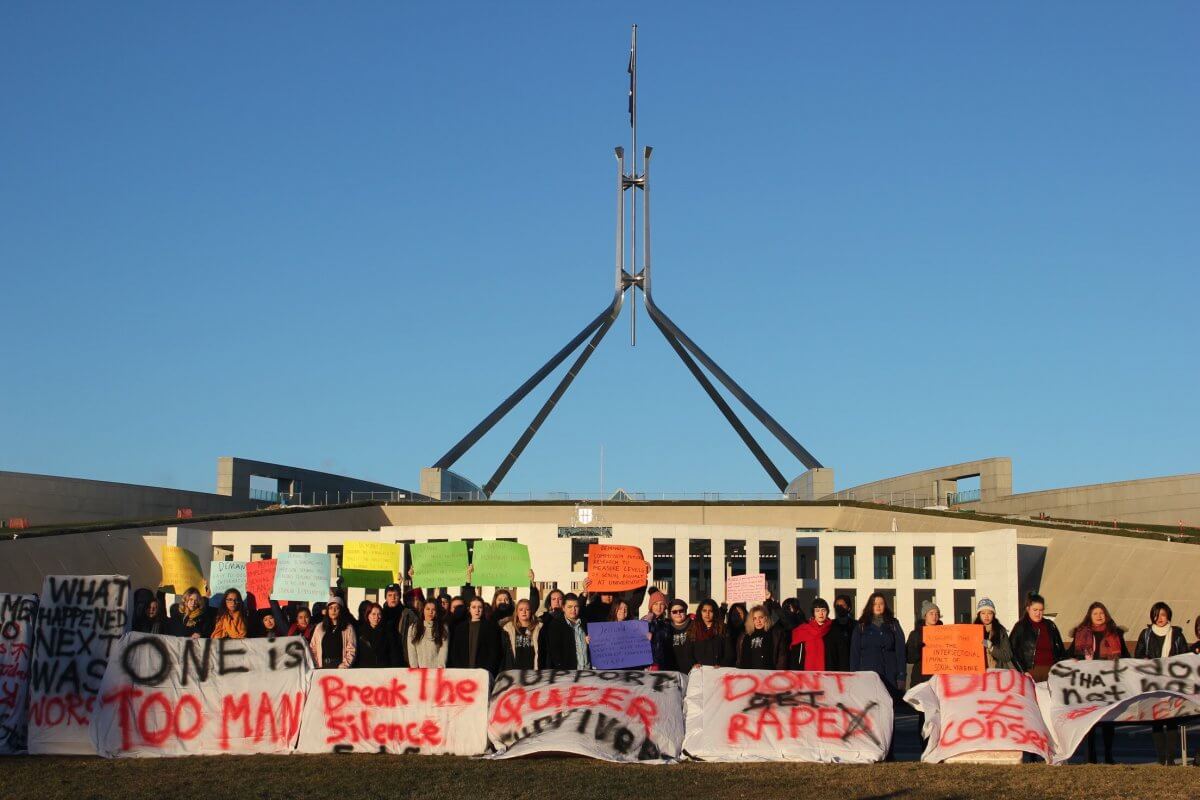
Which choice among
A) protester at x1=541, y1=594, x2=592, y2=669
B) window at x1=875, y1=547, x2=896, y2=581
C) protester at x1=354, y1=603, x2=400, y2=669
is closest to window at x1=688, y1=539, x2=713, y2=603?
window at x1=875, y1=547, x2=896, y2=581

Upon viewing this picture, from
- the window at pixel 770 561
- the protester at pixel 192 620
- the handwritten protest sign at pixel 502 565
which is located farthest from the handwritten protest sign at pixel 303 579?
the window at pixel 770 561

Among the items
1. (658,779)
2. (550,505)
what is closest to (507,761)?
(658,779)

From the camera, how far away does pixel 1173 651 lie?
11.9 meters

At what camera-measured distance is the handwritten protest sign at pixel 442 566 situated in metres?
16.7

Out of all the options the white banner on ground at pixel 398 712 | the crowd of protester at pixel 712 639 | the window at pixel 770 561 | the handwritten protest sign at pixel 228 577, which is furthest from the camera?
the window at pixel 770 561

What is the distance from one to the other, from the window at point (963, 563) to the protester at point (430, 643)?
26.7 m

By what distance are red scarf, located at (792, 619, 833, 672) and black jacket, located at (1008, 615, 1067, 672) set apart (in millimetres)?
1643

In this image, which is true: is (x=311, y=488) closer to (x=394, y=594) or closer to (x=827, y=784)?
(x=394, y=594)

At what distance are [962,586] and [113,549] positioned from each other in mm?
22709

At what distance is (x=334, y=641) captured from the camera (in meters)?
12.2

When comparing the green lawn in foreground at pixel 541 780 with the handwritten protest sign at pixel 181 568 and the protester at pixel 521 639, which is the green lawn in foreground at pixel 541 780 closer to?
the protester at pixel 521 639

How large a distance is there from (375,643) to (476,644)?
0.92m

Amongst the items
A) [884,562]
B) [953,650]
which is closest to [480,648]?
[953,650]

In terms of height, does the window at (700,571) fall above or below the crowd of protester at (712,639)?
above
